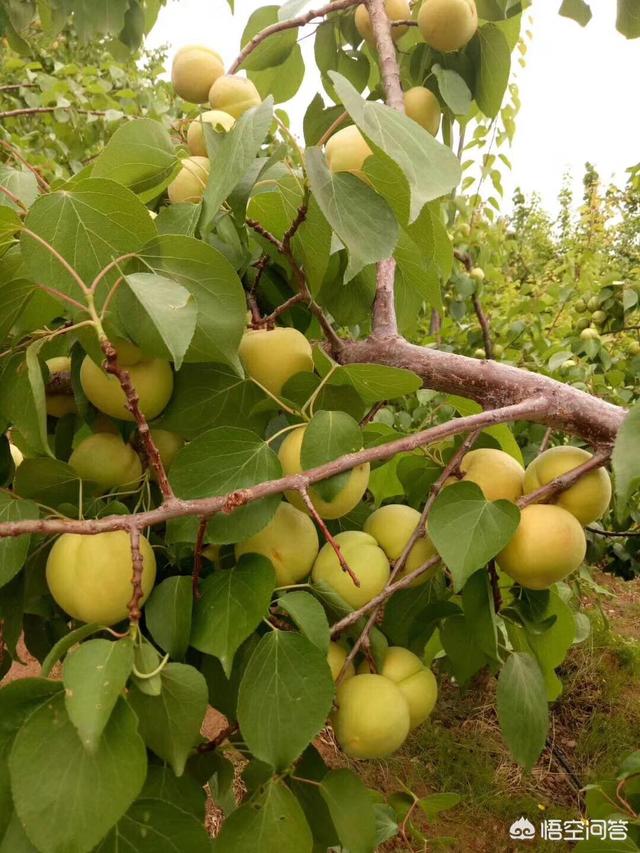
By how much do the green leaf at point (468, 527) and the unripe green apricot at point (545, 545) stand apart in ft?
0.11

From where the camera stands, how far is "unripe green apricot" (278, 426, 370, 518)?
2.22ft

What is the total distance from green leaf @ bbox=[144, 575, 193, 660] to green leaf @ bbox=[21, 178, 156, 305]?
0.26 m

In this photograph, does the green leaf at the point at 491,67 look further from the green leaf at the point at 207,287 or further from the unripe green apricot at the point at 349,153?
the green leaf at the point at 207,287

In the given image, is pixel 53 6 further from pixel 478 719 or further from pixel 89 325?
pixel 478 719

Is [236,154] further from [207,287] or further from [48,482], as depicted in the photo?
[48,482]

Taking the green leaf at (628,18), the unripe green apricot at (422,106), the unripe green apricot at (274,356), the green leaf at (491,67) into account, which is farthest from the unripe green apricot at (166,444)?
the green leaf at (628,18)

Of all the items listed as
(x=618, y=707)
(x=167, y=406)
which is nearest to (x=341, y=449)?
(x=167, y=406)

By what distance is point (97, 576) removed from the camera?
1.95ft

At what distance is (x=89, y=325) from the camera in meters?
0.59

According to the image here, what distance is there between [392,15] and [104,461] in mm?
803

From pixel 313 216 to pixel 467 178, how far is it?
229 centimetres

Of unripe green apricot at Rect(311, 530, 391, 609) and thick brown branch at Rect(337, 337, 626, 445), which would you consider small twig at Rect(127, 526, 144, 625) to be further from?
thick brown branch at Rect(337, 337, 626, 445)

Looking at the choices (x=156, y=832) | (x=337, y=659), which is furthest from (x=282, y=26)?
(x=156, y=832)

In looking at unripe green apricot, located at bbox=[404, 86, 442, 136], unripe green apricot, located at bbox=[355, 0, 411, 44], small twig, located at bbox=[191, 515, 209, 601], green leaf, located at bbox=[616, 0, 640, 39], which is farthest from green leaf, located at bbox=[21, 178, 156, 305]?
green leaf, located at bbox=[616, 0, 640, 39]
